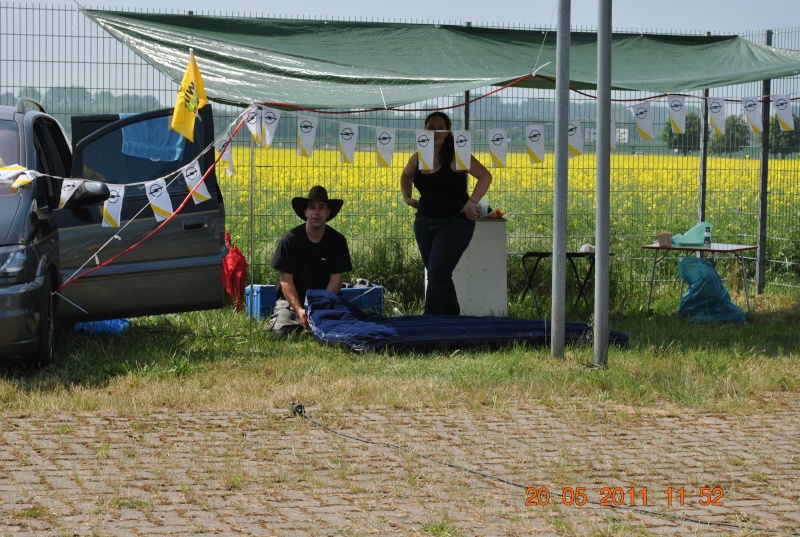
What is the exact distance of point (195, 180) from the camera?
315 inches

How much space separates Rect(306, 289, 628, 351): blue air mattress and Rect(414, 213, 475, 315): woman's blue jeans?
32cm

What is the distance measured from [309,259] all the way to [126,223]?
162 centimetres

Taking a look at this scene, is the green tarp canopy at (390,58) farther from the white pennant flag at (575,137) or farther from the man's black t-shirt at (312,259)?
the man's black t-shirt at (312,259)

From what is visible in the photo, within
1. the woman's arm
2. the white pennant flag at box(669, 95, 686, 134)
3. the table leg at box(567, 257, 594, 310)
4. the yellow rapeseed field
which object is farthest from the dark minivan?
the table leg at box(567, 257, 594, 310)

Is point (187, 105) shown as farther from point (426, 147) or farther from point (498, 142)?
point (498, 142)

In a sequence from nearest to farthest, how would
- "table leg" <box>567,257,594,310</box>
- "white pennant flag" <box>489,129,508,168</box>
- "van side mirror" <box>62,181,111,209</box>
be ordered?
"van side mirror" <box>62,181,111,209</box> < "white pennant flag" <box>489,129,508,168</box> < "table leg" <box>567,257,594,310</box>

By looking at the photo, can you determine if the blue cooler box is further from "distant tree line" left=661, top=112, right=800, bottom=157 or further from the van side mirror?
"distant tree line" left=661, top=112, right=800, bottom=157

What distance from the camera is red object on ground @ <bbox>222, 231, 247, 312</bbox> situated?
1038 centimetres

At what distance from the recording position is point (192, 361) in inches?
313

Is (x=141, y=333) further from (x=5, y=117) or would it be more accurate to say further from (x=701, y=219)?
(x=701, y=219)

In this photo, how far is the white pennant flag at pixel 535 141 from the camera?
8703 mm

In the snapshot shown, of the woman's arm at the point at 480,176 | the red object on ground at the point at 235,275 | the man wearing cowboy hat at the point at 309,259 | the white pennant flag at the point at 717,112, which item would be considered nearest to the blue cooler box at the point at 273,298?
the red object on ground at the point at 235,275

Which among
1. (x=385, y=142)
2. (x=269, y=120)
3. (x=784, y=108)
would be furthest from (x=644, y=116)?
(x=269, y=120)
